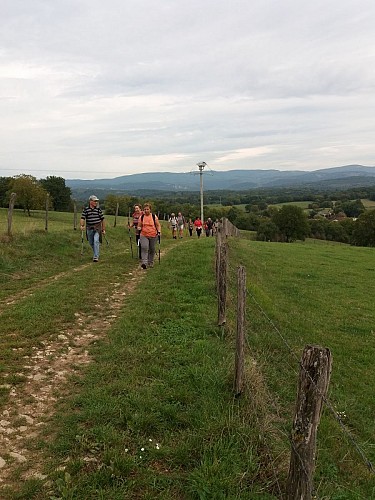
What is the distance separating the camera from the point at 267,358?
7418 mm

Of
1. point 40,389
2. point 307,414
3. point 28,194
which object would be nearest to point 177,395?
point 40,389

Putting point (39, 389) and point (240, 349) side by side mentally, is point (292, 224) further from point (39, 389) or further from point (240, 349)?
point (39, 389)

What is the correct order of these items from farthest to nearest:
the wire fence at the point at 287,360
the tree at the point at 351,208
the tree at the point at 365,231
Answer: the tree at the point at 351,208
the tree at the point at 365,231
the wire fence at the point at 287,360

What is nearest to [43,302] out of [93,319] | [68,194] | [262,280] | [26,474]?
[93,319]

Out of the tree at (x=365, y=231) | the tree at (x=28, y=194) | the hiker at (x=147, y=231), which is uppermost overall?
the tree at (x=28, y=194)

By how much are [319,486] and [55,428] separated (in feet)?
9.10

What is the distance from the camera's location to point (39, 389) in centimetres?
533

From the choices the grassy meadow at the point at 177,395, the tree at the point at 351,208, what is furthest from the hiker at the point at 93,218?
the tree at the point at 351,208

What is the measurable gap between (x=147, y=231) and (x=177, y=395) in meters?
8.57

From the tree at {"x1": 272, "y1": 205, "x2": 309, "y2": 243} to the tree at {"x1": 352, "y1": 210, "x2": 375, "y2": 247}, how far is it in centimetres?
1056

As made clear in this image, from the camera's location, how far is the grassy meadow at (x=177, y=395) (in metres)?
3.82

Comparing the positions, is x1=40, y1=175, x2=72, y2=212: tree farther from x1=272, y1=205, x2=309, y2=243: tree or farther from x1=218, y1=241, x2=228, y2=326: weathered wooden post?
x1=218, y1=241, x2=228, y2=326: weathered wooden post

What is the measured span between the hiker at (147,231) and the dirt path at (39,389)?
4.64 m

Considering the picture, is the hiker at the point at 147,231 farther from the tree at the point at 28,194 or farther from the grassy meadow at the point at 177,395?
the tree at the point at 28,194
